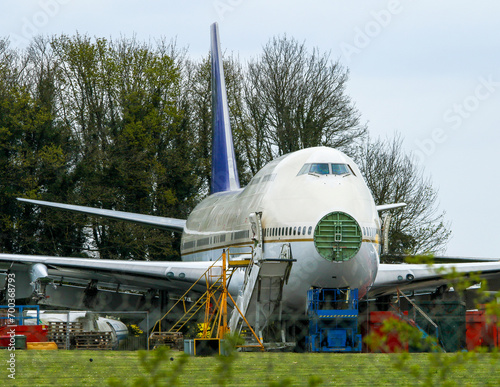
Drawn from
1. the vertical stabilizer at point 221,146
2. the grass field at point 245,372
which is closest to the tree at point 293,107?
the vertical stabilizer at point 221,146

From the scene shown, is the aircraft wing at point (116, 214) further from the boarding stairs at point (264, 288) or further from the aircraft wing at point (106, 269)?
the boarding stairs at point (264, 288)

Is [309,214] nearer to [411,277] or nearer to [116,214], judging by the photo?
[411,277]

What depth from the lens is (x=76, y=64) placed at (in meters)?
44.4

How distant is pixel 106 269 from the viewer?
835 inches

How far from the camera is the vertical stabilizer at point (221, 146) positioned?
101 ft

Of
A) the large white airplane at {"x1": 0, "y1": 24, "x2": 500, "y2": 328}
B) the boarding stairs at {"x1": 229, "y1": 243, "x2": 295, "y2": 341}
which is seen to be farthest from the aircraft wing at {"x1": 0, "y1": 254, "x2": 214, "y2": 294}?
the boarding stairs at {"x1": 229, "y1": 243, "x2": 295, "y2": 341}

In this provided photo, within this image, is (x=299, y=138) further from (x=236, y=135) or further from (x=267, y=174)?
(x=267, y=174)

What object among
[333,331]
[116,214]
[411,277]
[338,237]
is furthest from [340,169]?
[116,214]

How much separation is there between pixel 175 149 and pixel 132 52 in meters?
5.96

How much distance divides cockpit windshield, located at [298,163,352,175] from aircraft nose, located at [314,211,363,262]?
1342mm

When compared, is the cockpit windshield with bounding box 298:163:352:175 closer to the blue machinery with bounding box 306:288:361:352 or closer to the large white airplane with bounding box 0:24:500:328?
the large white airplane with bounding box 0:24:500:328

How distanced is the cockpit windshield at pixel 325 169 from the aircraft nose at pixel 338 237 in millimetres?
1342

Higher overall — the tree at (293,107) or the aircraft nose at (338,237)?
the tree at (293,107)

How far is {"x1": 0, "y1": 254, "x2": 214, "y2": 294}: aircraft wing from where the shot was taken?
68.0ft
